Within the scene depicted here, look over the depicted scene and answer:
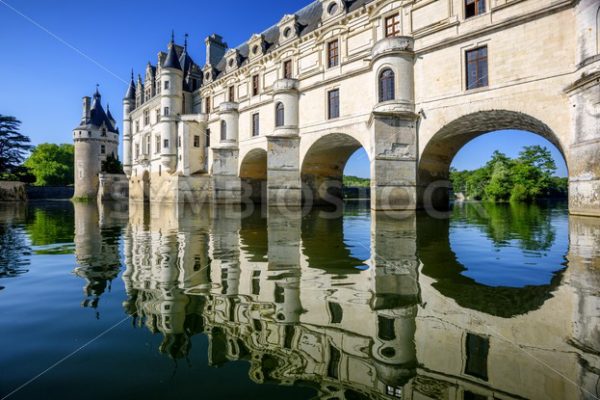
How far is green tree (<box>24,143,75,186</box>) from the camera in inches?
2618

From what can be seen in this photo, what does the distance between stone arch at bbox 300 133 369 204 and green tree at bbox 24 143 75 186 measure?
6774 cm

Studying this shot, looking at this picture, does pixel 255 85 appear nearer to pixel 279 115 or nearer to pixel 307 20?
pixel 279 115

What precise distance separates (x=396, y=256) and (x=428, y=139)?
11827 mm

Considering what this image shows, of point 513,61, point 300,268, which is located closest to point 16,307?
point 300,268

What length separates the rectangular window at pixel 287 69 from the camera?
81.5ft

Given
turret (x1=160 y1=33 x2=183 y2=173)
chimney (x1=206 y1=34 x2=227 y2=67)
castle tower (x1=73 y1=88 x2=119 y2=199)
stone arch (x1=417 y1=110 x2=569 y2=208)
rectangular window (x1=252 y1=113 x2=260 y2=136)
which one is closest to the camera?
stone arch (x1=417 y1=110 x2=569 y2=208)

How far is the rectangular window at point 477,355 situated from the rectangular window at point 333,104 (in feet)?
65.2

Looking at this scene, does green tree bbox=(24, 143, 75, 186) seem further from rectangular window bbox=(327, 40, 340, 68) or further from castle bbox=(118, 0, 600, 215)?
rectangular window bbox=(327, 40, 340, 68)

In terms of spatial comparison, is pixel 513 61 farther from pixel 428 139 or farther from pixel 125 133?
pixel 125 133

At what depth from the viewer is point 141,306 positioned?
12.0ft

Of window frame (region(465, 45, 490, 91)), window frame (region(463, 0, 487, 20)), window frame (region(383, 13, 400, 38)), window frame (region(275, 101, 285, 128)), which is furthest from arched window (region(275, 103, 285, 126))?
window frame (region(463, 0, 487, 20))

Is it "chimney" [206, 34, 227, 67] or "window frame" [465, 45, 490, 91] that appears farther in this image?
"chimney" [206, 34, 227, 67]

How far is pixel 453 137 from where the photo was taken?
59.2ft

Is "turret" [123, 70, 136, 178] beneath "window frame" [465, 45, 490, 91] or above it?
above
